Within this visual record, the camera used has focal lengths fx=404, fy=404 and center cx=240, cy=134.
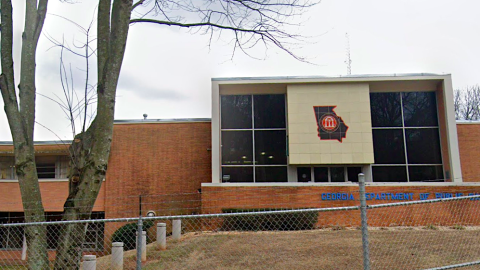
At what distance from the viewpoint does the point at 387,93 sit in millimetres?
19953

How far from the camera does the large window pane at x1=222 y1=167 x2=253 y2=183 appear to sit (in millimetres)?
19328

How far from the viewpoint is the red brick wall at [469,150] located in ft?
64.7

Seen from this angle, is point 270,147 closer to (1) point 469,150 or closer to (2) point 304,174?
(2) point 304,174

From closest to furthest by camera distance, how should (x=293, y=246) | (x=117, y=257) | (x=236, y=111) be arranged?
(x=117, y=257) → (x=293, y=246) → (x=236, y=111)

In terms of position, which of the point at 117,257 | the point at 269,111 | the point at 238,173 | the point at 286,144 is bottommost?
the point at 117,257

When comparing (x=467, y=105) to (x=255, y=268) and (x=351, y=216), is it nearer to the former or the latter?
(x=351, y=216)

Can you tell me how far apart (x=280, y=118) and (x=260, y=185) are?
4.58m

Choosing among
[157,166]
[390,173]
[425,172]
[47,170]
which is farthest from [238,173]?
[47,170]

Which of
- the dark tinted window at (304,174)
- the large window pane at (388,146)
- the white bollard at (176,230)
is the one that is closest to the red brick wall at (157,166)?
the dark tinted window at (304,174)

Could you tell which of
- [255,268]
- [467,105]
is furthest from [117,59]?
[467,105]

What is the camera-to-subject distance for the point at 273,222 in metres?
14.4

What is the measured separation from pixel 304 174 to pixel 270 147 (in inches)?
82.0

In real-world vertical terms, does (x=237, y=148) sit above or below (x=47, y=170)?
above

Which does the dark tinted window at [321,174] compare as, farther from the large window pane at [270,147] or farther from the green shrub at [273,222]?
the green shrub at [273,222]
